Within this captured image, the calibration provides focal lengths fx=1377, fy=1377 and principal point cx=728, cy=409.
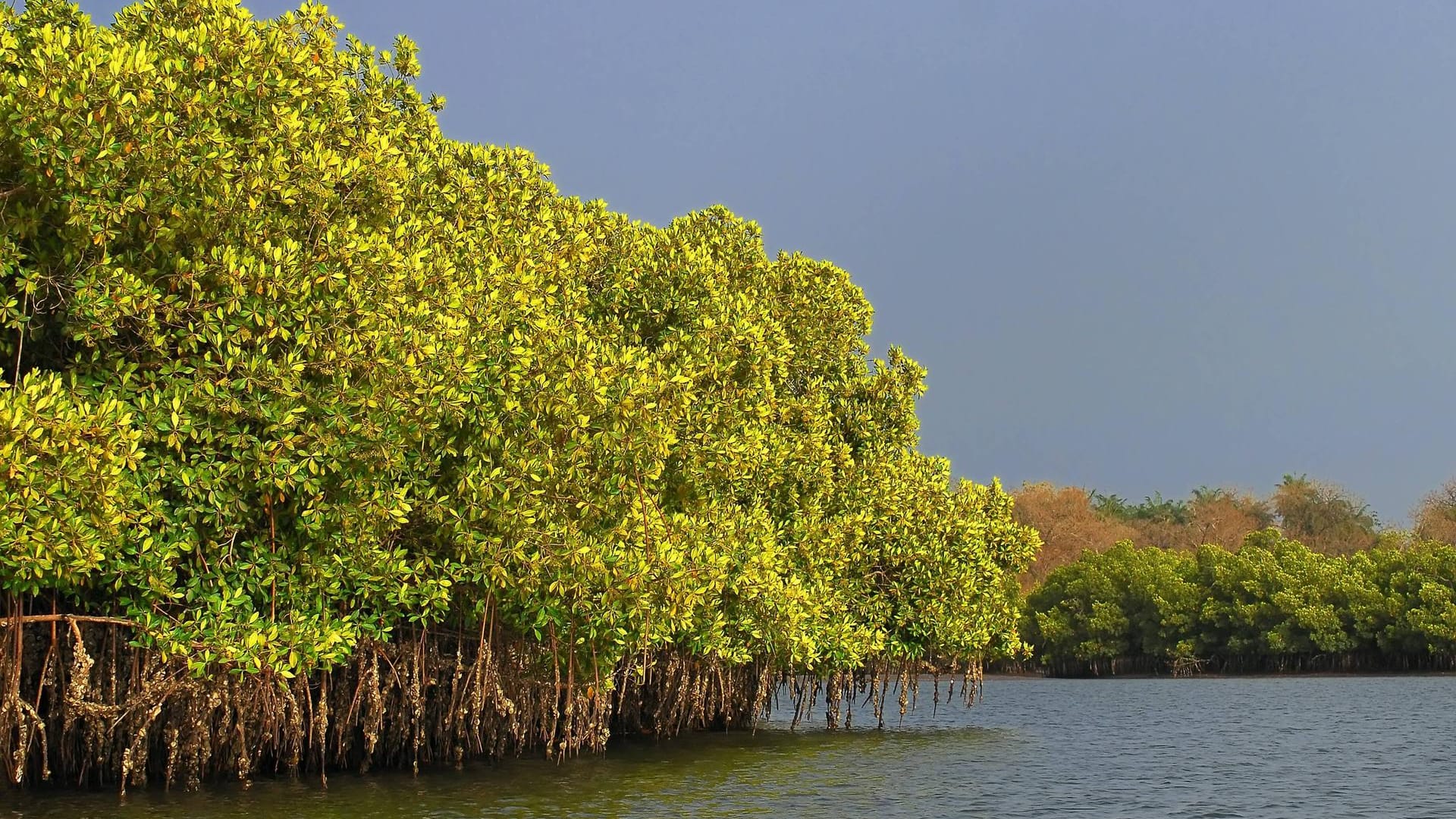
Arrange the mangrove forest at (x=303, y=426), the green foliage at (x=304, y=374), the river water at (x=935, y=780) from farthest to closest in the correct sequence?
the river water at (x=935, y=780), the mangrove forest at (x=303, y=426), the green foliage at (x=304, y=374)

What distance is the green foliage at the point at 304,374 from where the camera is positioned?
14.9 meters

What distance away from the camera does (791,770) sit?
23.5m

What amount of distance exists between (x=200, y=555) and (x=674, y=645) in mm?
11914

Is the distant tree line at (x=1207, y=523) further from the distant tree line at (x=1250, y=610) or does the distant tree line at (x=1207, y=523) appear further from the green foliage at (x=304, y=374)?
the green foliage at (x=304, y=374)

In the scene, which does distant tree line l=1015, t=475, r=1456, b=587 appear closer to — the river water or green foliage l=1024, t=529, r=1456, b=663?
green foliage l=1024, t=529, r=1456, b=663

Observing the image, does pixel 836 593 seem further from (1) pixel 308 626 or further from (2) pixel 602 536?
(1) pixel 308 626

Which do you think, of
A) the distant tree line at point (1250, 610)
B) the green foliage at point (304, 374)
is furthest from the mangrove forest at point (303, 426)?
the distant tree line at point (1250, 610)

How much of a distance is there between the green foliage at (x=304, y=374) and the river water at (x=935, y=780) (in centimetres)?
216

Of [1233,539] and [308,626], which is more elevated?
[1233,539]

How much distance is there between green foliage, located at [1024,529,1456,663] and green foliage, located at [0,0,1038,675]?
5860 centimetres

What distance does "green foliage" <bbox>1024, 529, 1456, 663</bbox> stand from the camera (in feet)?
232

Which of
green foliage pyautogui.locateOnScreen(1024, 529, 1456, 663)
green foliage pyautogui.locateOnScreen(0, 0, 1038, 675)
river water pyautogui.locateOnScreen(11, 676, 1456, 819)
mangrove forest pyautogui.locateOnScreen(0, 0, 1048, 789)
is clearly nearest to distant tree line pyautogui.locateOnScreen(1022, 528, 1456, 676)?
green foliage pyautogui.locateOnScreen(1024, 529, 1456, 663)

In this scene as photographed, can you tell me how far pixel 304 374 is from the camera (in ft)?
54.8

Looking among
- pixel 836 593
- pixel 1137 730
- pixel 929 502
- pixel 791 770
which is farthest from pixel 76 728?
pixel 1137 730
